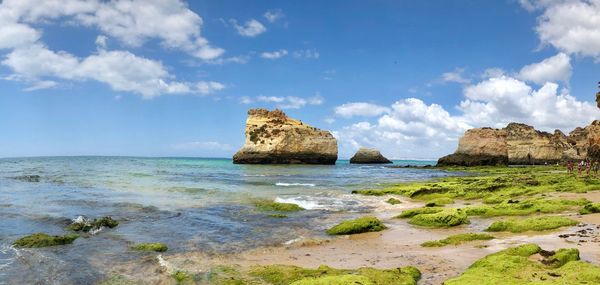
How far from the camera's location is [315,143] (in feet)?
341

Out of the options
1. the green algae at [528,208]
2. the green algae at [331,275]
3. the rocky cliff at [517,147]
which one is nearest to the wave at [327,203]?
the green algae at [528,208]

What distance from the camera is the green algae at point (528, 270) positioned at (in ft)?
24.8

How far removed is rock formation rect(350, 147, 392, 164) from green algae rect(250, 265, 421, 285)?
389ft

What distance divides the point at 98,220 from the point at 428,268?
1389 centimetres

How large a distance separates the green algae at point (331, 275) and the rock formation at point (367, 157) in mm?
118475

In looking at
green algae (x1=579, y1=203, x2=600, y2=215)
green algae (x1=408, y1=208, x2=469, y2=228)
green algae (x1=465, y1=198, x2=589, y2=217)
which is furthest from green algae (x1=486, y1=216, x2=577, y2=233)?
green algae (x1=465, y1=198, x2=589, y2=217)

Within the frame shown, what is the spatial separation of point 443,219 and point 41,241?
14.0m

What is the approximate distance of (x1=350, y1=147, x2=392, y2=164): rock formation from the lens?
127 m

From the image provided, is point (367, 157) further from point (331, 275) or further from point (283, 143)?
point (331, 275)

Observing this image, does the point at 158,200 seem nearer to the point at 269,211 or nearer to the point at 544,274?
the point at 269,211

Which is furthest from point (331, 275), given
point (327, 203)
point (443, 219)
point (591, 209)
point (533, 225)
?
point (327, 203)

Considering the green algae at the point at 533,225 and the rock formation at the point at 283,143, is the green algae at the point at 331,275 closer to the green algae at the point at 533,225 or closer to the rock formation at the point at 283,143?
the green algae at the point at 533,225

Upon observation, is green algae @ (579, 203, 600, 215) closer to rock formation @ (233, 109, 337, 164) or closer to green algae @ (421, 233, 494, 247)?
green algae @ (421, 233, 494, 247)

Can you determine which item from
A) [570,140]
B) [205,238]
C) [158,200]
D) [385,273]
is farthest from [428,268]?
[570,140]
